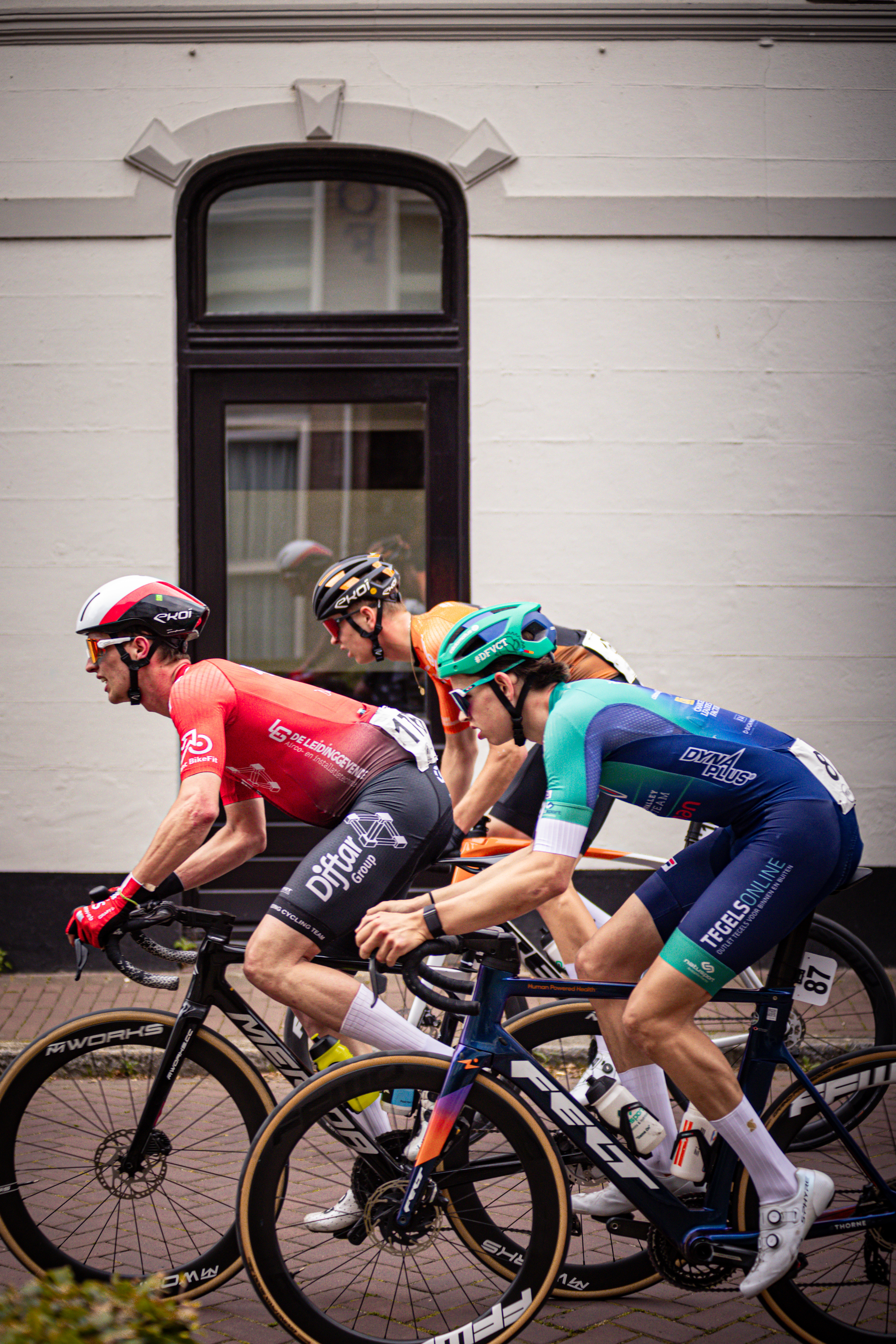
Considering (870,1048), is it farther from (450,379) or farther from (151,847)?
(450,379)

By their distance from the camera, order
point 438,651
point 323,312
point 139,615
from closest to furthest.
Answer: point 139,615 < point 438,651 < point 323,312

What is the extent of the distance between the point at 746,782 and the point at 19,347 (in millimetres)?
6013

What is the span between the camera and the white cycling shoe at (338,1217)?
327cm

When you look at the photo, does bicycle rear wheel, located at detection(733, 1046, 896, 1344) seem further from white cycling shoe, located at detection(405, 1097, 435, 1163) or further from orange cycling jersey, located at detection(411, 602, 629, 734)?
orange cycling jersey, located at detection(411, 602, 629, 734)

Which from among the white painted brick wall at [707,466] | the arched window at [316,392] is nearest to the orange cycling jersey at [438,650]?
the white painted brick wall at [707,466]

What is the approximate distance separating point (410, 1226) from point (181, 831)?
119 centimetres

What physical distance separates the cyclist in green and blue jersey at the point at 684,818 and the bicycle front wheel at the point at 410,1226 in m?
0.30

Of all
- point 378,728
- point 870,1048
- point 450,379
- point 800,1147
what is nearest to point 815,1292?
point 800,1147

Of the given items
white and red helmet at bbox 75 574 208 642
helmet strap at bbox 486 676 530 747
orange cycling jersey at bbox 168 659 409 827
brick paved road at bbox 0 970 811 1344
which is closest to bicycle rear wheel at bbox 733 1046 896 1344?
brick paved road at bbox 0 970 811 1344

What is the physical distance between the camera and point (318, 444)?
7980mm

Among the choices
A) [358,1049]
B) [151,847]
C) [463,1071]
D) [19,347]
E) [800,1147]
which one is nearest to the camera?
[463,1071]

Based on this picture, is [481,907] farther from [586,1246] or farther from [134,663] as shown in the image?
[134,663]

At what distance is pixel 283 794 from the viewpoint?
3793 millimetres

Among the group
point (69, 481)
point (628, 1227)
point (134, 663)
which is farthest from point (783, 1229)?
point (69, 481)
